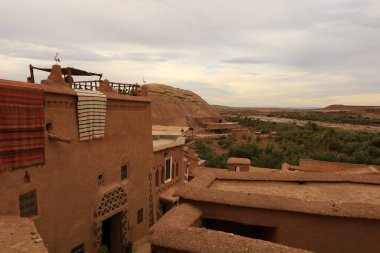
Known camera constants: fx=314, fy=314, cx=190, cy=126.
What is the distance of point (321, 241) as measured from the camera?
7.29m

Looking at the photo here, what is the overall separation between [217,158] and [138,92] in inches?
779

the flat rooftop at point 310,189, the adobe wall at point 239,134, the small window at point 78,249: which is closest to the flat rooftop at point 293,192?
the flat rooftop at point 310,189

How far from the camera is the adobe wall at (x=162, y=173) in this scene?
16375 millimetres

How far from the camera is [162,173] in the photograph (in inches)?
683

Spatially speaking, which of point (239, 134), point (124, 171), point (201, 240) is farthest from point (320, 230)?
point (239, 134)

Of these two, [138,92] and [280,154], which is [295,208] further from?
[280,154]

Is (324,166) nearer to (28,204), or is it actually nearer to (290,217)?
(290,217)

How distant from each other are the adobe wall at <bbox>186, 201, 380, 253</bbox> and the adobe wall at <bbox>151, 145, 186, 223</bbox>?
9.12 m

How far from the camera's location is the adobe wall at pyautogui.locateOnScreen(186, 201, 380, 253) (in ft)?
23.1

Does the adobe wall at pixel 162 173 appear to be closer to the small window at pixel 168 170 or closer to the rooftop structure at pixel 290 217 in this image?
the small window at pixel 168 170

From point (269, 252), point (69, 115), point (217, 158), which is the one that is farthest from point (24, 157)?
point (217, 158)

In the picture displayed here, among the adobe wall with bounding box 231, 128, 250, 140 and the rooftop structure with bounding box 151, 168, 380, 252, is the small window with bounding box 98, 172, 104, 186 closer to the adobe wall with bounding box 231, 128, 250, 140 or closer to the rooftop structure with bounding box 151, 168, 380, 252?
the rooftop structure with bounding box 151, 168, 380, 252

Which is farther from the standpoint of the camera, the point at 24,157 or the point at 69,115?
the point at 69,115

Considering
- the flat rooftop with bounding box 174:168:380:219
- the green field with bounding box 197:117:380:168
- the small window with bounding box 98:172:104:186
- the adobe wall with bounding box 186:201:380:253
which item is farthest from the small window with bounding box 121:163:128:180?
the green field with bounding box 197:117:380:168
